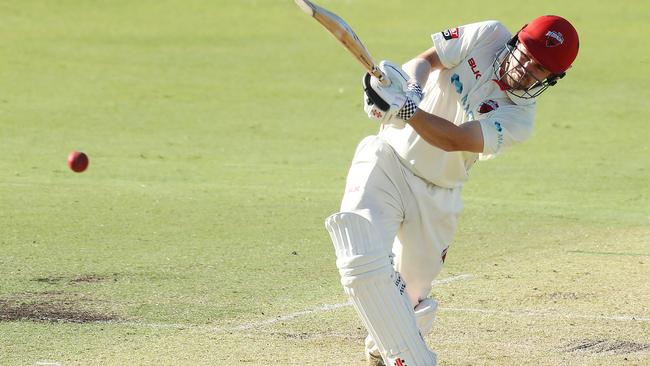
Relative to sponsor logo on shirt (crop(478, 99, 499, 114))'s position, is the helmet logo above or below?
above

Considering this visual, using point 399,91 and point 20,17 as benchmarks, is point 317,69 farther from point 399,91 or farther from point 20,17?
point 399,91

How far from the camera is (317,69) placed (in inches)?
698

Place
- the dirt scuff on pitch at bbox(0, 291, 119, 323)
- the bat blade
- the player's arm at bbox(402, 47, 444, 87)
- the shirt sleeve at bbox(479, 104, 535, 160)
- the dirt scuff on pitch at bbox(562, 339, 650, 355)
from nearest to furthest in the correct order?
the bat blade
the shirt sleeve at bbox(479, 104, 535, 160)
the player's arm at bbox(402, 47, 444, 87)
the dirt scuff on pitch at bbox(562, 339, 650, 355)
the dirt scuff on pitch at bbox(0, 291, 119, 323)

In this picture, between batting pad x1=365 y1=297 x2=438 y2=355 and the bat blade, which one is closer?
the bat blade

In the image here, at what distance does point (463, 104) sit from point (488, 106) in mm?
155

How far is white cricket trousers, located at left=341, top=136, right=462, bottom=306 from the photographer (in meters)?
5.13

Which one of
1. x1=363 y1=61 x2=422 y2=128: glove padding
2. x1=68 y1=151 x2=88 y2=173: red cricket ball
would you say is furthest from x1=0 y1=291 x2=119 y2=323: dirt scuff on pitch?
x1=68 y1=151 x2=88 y2=173: red cricket ball

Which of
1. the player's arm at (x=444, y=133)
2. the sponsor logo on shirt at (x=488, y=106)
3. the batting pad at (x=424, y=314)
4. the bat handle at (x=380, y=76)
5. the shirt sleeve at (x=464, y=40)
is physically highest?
the shirt sleeve at (x=464, y=40)

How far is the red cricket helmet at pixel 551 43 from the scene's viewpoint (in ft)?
16.9

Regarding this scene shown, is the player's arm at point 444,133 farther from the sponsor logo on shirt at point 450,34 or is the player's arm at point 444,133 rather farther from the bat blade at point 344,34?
the sponsor logo on shirt at point 450,34

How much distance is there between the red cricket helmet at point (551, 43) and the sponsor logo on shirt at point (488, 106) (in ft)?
0.85

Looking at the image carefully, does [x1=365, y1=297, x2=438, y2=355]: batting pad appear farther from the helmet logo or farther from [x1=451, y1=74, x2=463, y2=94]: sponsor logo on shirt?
the helmet logo

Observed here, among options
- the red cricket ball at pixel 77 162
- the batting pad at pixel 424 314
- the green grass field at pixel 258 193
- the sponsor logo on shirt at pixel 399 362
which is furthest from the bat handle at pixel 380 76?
the red cricket ball at pixel 77 162

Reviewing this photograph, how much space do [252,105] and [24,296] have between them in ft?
30.3
